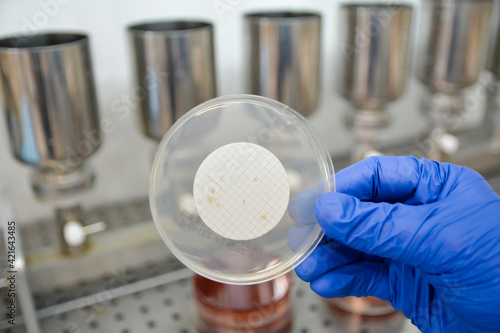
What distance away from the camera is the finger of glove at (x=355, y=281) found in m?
0.80

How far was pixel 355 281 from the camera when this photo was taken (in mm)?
813

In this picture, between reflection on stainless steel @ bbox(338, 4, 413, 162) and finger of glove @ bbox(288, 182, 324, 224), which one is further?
reflection on stainless steel @ bbox(338, 4, 413, 162)

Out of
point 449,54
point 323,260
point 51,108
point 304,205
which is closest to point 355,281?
point 323,260

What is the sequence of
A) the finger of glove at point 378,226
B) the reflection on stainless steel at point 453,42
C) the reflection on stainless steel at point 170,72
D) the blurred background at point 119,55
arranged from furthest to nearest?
the reflection on stainless steel at point 453,42, the blurred background at point 119,55, the reflection on stainless steel at point 170,72, the finger of glove at point 378,226

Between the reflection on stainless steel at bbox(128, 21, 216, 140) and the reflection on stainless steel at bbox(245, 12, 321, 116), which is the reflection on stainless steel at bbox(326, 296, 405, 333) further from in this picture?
the reflection on stainless steel at bbox(128, 21, 216, 140)

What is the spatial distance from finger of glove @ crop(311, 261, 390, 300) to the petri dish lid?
0.31 feet

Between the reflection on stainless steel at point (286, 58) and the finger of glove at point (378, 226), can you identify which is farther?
the reflection on stainless steel at point (286, 58)

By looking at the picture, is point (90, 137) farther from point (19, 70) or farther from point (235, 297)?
point (235, 297)

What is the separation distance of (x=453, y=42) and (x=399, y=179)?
63cm

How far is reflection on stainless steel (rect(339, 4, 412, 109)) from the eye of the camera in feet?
3.64

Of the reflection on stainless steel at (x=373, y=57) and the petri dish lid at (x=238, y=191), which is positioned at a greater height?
the reflection on stainless steel at (x=373, y=57)

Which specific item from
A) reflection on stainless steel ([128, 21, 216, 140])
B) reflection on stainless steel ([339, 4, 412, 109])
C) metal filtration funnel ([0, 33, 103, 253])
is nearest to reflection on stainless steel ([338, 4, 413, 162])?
reflection on stainless steel ([339, 4, 412, 109])

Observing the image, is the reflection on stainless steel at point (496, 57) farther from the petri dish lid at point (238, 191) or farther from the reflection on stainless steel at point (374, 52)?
the petri dish lid at point (238, 191)

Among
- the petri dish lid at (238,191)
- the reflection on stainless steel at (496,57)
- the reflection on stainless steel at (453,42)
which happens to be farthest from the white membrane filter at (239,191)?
the reflection on stainless steel at (496,57)
